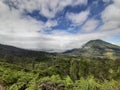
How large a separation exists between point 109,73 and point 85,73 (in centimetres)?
1401

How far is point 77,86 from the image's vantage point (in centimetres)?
2188

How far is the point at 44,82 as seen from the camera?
21.1 meters

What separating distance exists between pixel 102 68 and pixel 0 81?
10999cm

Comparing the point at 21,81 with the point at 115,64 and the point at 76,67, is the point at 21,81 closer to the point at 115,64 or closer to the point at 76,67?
the point at 76,67

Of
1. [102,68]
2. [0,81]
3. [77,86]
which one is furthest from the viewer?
[102,68]

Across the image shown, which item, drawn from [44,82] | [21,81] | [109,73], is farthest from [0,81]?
[109,73]

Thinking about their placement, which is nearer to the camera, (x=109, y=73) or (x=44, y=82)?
(x=44, y=82)

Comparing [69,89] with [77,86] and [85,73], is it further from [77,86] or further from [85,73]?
[85,73]

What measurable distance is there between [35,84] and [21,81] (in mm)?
3302

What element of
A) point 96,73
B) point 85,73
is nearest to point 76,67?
point 85,73

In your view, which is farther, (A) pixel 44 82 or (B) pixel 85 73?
(B) pixel 85 73

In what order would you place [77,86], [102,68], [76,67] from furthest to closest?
[102,68] < [76,67] < [77,86]

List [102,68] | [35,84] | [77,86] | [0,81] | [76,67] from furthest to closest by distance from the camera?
[102,68] → [76,67] → [0,81] → [77,86] → [35,84]

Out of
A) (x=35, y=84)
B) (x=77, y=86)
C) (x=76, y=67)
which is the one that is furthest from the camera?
(x=76, y=67)
